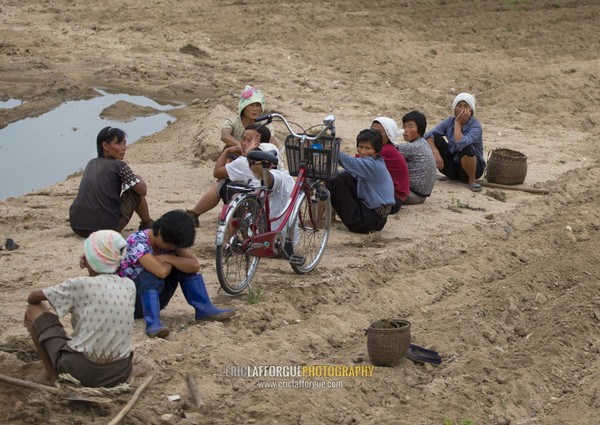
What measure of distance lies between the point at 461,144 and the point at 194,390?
19.4ft

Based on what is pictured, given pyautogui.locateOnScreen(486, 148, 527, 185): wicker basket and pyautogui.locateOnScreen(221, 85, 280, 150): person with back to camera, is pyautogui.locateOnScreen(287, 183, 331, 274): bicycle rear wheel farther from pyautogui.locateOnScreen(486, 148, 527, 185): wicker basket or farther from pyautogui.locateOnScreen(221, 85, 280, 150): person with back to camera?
pyautogui.locateOnScreen(486, 148, 527, 185): wicker basket

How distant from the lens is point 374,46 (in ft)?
56.6

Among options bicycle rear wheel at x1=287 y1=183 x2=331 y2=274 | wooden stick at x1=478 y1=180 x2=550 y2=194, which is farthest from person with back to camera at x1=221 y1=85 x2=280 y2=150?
wooden stick at x1=478 y1=180 x2=550 y2=194

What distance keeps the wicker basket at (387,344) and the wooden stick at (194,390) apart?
3.73 ft

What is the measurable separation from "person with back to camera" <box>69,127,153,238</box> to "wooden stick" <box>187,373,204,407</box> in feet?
9.00

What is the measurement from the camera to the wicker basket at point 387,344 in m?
6.50

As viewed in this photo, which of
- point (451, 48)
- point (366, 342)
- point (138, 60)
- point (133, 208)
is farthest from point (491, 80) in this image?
point (366, 342)

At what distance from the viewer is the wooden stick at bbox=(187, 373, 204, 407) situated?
590cm

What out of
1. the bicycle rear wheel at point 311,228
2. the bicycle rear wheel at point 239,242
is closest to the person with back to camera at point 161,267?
the bicycle rear wheel at point 239,242

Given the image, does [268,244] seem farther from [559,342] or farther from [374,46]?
[374,46]

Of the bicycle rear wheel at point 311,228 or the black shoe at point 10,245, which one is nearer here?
the bicycle rear wheel at point 311,228

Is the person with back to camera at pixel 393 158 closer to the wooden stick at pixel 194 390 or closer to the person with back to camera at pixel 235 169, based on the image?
the person with back to camera at pixel 235 169

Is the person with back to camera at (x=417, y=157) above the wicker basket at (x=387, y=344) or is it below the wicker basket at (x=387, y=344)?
above

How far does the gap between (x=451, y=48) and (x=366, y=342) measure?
10928 millimetres
